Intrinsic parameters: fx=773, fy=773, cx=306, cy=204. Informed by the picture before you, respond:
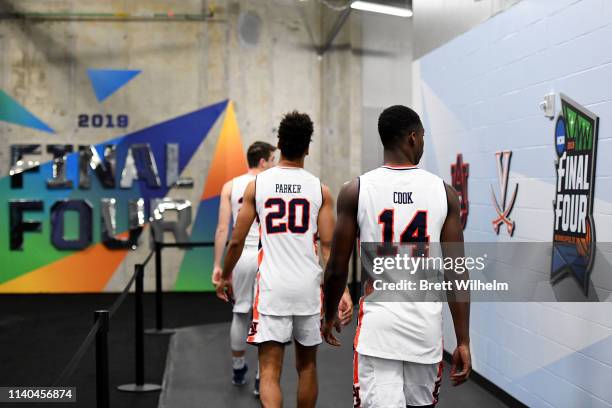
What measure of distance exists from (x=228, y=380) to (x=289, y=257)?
77.1 inches

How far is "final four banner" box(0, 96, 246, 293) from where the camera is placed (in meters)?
9.42

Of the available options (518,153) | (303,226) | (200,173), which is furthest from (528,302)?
(200,173)

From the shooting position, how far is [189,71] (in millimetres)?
9578

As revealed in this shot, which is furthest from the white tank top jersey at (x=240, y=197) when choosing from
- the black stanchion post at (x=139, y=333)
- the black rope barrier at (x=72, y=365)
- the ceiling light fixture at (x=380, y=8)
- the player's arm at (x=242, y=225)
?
the ceiling light fixture at (x=380, y=8)

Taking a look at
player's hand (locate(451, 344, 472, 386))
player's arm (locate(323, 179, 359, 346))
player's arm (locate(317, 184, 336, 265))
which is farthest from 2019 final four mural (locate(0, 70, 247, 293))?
player's hand (locate(451, 344, 472, 386))

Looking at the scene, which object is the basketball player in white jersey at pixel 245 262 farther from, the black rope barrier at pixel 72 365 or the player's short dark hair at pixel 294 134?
the black rope barrier at pixel 72 365

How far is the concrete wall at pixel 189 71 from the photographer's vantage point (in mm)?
9422

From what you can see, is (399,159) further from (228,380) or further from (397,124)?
(228,380)

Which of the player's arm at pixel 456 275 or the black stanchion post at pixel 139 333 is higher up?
the player's arm at pixel 456 275

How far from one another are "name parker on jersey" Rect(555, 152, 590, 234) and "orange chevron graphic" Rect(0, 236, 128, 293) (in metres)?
6.73

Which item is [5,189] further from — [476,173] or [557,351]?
[557,351]

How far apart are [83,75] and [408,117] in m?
7.79

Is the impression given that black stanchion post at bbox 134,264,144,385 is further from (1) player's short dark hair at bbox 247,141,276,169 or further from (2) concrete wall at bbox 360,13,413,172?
(2) concrete wall at bbox 360,13,413,172

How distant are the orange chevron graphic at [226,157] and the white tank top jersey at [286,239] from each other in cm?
606
